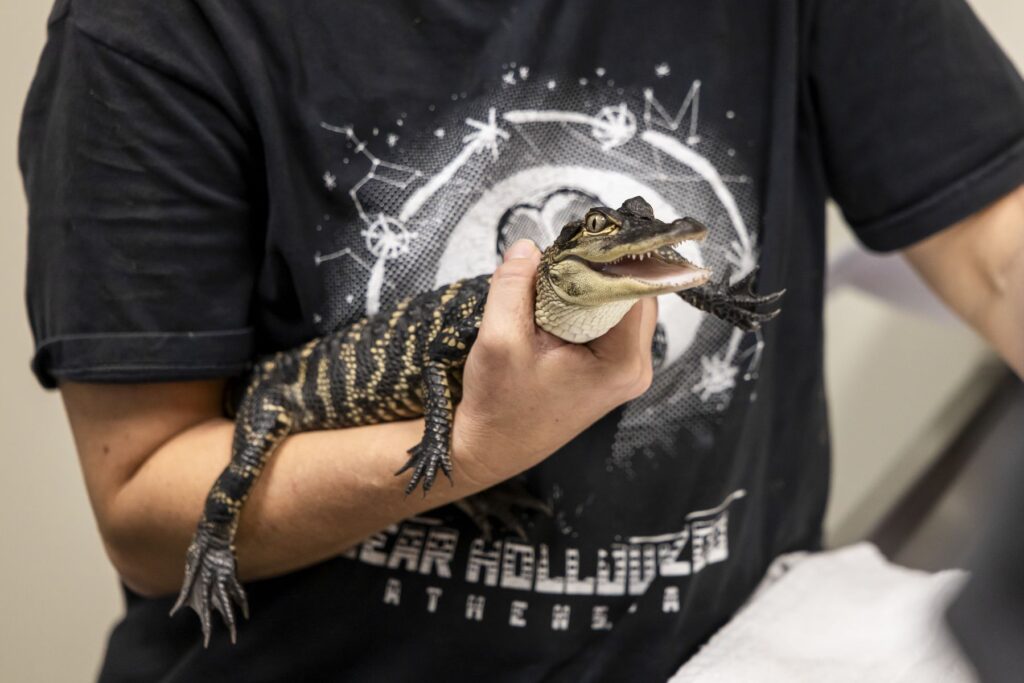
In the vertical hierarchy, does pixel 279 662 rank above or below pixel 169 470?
below

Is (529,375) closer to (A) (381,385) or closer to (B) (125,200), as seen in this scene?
(A) (381,385)

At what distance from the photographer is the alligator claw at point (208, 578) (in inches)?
34.6

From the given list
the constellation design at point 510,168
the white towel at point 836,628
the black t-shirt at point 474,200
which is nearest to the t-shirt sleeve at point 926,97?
the black t-shirt at point 474,200

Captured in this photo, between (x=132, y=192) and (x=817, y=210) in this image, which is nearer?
(x=132, y=192)

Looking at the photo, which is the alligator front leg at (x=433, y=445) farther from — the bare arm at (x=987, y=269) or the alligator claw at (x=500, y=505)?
the bare arm at (x=987, y=269)

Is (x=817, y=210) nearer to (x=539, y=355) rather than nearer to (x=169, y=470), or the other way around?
(x=539, y=355)

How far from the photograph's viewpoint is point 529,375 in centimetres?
72

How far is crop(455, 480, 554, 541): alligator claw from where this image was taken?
2.91 feet

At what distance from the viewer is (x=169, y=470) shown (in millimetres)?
904

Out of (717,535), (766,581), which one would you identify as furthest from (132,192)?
(766,581)

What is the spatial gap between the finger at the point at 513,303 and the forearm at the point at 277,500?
0.18m

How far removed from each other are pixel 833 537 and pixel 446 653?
36.1 inches

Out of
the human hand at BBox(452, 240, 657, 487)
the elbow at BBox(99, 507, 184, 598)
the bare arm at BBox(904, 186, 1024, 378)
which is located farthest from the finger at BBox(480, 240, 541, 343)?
the bare arm at BBox(904, 186, 1024, 378)

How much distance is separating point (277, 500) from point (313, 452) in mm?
59
